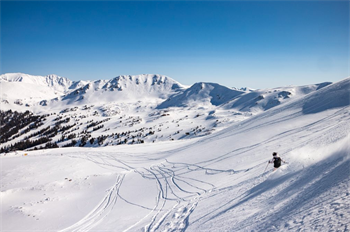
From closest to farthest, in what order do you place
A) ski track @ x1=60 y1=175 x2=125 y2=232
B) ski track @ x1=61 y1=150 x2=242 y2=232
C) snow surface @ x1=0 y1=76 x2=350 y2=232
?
snow surface @ x1=0 y1=76 x2=350 y2=232, ski track @ x1=61 y1=150 x2=242 y2=232, ski track @ x1=60 y1=175 x2=125 y2=232

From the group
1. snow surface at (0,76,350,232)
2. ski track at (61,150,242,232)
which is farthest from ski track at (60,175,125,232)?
snow surface at (0,76,350,232)

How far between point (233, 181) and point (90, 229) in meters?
13.3

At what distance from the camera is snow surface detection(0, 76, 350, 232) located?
8031mm

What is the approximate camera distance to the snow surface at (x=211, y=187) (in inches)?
316

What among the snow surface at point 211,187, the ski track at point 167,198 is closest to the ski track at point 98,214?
the ski track at point 167,198

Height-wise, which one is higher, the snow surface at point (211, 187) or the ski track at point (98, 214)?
the snow surface at point (211, 187)

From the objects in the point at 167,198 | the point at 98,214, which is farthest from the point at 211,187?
the point at 98,214

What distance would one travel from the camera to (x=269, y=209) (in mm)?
8672

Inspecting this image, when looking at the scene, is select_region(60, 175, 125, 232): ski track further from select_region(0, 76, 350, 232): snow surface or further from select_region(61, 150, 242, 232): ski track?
select_region(0, 76, 350, 232): snow surface

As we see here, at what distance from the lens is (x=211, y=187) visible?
16.7m

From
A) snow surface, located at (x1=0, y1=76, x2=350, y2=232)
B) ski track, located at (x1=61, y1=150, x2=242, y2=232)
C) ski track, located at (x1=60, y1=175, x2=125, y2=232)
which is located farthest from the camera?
ski track, located at (x1=60, y1=175, x2=125, y2=232)

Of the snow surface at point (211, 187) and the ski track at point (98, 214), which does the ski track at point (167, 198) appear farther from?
the snow surface at point (211, 187)

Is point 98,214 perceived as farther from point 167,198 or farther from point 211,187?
point 211,187

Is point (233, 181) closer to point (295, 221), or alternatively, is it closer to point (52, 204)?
point (295, 221)
